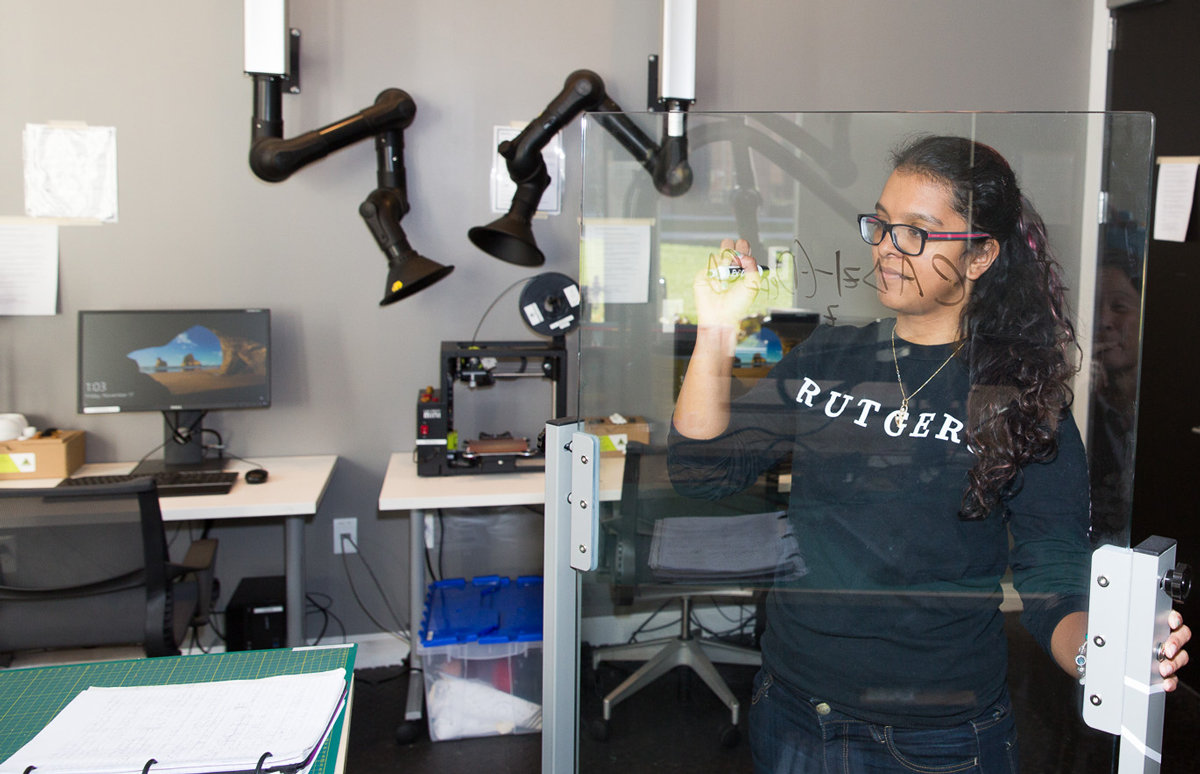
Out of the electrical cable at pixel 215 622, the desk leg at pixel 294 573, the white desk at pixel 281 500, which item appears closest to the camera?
→ the white desk at pixel 281 500

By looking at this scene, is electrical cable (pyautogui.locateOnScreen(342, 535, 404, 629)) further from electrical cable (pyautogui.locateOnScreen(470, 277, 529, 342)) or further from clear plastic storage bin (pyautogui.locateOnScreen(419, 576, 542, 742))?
electrical cable (pyautogui.locateOnScreen(470, 277, 529, 342))

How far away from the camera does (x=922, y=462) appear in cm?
101

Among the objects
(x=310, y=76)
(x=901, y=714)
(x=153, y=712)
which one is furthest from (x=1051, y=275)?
(x=310, y=76)

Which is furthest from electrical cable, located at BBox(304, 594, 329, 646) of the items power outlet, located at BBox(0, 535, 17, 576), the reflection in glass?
the reflection in glass

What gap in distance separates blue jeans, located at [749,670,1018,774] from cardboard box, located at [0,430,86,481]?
7.20 ft

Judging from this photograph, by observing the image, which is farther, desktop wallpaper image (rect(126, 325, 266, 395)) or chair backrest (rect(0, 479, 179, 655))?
desktop wallpaper image (rect(126, 325, 266, 395))

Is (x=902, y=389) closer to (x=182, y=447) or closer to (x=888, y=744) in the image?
(x=888, y=744)

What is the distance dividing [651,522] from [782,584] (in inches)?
7.7

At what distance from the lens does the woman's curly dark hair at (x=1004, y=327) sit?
38.9 inches

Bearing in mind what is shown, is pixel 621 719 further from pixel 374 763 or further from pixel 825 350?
pixel 374 763

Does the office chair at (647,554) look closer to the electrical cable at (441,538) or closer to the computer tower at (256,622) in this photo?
the computer tower at (256,622)

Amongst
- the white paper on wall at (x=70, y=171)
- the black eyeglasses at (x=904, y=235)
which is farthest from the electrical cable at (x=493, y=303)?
the black eyeglasses at (x=904, y=235)

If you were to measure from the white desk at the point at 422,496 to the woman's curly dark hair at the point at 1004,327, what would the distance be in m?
1.24

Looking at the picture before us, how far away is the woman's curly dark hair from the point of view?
0.99 m
